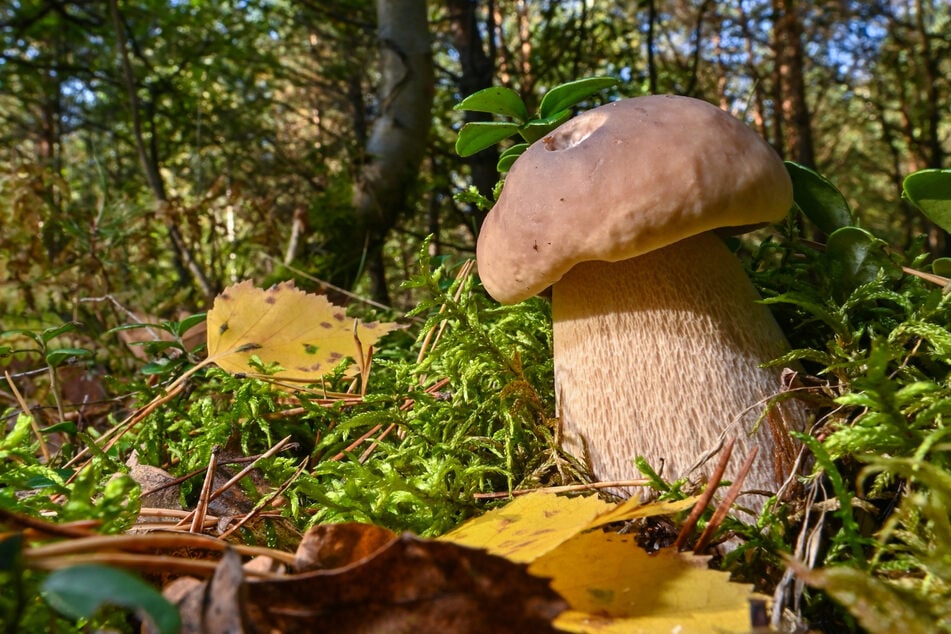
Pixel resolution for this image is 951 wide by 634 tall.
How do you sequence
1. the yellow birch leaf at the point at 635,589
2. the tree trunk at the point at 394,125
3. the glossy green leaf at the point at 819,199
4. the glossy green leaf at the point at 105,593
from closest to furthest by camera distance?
the glossy green leaf at the point at 105,593
the yellow birch leaf at the point at 635,589
the glossy green leaf at the point at 819,199
the tree trunk at the point at 394,125

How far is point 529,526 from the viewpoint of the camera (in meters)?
0.75

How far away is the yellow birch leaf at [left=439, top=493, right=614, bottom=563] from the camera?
65cm

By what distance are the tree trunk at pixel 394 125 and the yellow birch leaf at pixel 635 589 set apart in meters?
2.42

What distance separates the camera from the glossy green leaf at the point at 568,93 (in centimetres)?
115

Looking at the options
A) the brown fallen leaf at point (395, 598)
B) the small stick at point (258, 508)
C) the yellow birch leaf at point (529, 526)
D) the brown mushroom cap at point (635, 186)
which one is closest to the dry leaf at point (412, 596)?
the brown fallen leaf at point (395, 598)

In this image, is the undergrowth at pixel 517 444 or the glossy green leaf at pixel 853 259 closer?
the undergrowth at pixel 517 444

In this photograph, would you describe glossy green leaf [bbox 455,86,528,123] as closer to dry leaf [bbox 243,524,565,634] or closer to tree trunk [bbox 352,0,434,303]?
dry leaf [bbox 243,524,565,634]

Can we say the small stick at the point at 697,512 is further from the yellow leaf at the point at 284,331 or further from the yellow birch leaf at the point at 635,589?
the yellow leaf at the point at 284,331

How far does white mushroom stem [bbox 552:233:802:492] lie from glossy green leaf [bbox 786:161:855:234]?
0.28 m

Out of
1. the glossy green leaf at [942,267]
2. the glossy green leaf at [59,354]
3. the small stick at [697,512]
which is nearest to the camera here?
the small stick at [697,512]

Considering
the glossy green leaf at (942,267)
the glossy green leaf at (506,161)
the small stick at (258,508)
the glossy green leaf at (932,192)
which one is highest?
the glossy green leaf at (506,161)

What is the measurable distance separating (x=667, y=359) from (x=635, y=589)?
19.3 inches

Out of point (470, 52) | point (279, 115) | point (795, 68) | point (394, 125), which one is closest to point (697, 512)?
point (394, 125)

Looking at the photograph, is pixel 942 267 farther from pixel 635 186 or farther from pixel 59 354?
pixel 59 354
